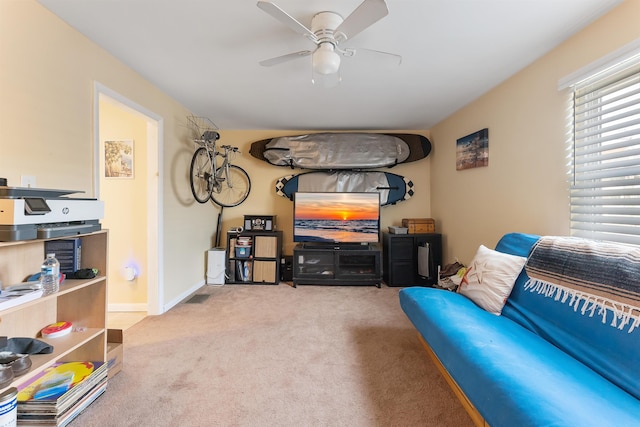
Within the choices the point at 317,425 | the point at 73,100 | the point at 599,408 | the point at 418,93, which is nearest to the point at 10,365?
the point at 317,425

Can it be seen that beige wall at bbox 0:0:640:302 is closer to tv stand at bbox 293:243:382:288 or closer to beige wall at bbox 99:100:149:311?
beige wall at bbox 99:100:149:311

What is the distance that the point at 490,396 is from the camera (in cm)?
107

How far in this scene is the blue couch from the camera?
95 centimetres

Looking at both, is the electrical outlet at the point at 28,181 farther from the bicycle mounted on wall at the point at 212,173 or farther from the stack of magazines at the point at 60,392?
the bicycle mounted on wall at the point at 212,173

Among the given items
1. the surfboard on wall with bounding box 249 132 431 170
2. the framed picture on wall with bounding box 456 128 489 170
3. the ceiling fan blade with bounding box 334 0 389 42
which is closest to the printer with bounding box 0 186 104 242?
the ceiling fan blade with bounding box 334 0 389 42

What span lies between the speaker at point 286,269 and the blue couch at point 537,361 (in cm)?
251

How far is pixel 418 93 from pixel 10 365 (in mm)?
3580

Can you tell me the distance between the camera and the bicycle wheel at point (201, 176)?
3.42m

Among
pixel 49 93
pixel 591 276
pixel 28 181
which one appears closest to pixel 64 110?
pixel 49 93

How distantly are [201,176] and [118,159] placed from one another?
0.94 m

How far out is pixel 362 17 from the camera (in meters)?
1.46

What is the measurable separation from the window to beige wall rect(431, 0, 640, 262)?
101 mm

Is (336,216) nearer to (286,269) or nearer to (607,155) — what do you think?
(286,269)

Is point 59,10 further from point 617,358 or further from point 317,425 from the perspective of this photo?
point 617,358
